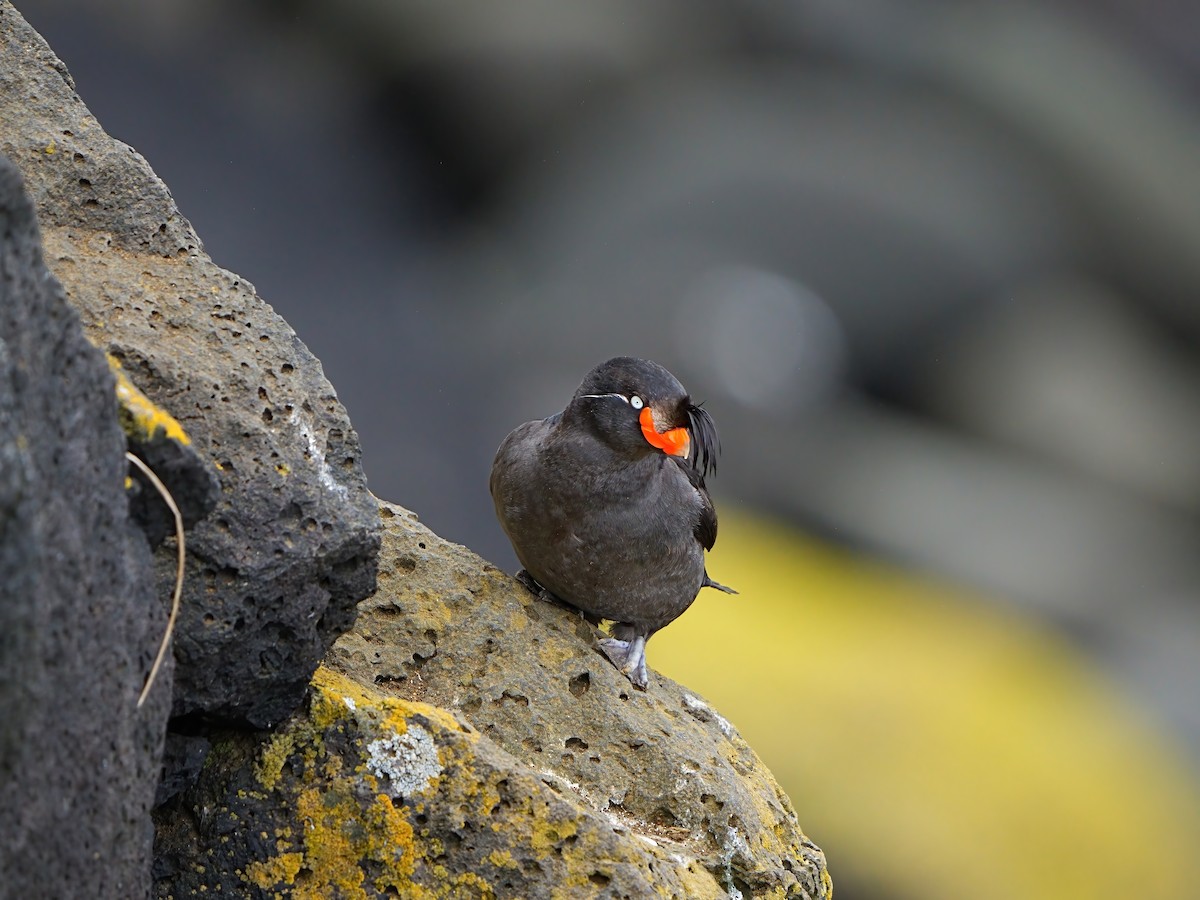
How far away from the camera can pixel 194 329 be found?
358 cm

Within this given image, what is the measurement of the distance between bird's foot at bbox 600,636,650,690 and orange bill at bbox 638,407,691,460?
2.76ft

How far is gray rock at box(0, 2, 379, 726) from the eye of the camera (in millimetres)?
3193

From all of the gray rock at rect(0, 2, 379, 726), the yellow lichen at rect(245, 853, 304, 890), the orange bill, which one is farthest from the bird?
the yellow lichen at rect(245, 853, 304, 890)

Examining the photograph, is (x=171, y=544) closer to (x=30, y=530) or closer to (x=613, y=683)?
(x=30, y=530)

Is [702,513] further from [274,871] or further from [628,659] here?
[274,871]

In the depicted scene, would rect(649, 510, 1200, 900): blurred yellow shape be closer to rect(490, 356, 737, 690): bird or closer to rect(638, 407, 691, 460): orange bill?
rect(490, 356, 737, 690): bird

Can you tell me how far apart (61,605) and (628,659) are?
3.11m

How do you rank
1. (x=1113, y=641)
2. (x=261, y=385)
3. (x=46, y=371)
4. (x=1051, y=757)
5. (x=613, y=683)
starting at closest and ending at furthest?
(x=46, y=371), (x=261, y=385), (x=613, y=683), (x=1051, y=757), (x=1113, y=641)

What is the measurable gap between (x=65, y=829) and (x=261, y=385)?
143cm

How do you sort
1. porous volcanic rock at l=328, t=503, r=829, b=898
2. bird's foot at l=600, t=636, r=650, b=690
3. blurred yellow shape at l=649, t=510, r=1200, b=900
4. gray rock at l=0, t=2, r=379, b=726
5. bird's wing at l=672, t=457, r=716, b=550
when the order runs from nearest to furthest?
gray rock at l=0, t=2, r=379, b=726
porous volcanic rock at l=328, t=503, r=829, b=898
bird's foot at l=600, t=636, r=650, b=690
bird's wing at l=672, t=457, r=716, b=550
blurred yellow shape at l=649, t=510, r=1200, b=900

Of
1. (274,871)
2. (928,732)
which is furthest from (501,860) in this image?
(928,732)

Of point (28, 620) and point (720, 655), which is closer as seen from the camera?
point (28, 620)

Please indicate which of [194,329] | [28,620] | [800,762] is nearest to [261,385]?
[194,329]

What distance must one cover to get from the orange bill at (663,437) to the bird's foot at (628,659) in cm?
84
